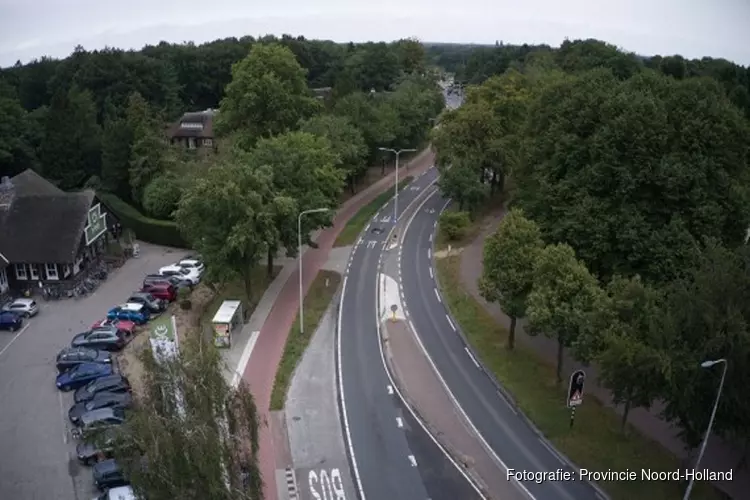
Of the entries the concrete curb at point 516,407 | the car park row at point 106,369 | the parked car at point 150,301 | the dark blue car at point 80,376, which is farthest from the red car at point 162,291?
the concrete curb at point 516,407

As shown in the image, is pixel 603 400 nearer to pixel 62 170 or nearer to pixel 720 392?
pixel 720 392

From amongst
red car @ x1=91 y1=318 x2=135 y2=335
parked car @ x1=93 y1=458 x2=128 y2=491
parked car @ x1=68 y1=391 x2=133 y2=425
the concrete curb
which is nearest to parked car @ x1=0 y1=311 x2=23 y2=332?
red car @ x1=91 y1=318 x2=135 y2=335

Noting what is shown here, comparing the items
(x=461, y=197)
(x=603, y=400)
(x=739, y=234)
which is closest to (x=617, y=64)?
(x=461, y=197)

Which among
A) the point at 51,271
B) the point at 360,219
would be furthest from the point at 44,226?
the point at 360,219

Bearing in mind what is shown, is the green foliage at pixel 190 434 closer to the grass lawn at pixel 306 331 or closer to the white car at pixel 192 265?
the grass lawn at pixel 306 331

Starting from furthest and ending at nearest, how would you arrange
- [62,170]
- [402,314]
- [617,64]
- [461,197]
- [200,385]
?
[617,64] < [62,170] < [461,197] < [402,314] < [200,385]

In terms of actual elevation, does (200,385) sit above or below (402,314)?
above

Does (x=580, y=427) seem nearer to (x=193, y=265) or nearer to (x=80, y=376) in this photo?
(x=80, y=376)
